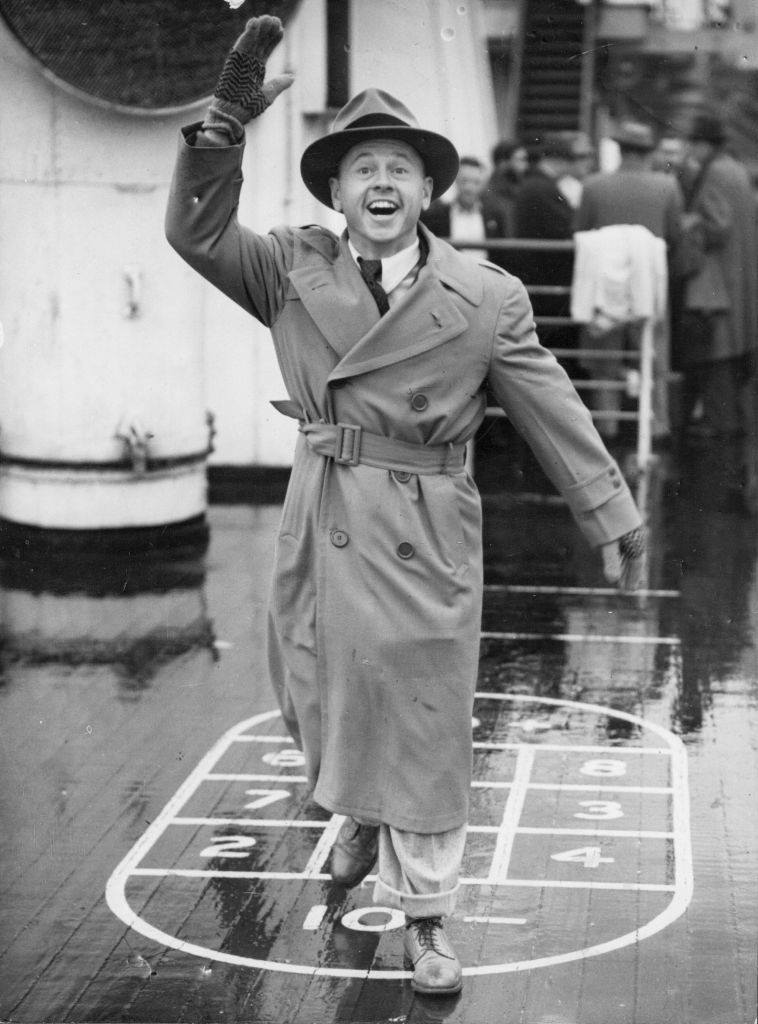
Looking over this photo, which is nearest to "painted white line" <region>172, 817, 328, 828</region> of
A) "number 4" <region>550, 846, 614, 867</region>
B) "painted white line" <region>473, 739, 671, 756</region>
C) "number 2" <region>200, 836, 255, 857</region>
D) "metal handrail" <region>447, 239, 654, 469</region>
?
"number 2" <region>200, 836, 255, 857</region>

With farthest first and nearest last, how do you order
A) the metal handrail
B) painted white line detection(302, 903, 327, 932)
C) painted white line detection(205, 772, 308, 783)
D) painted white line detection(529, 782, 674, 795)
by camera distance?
the metal handrail → painted white line detection(205, 772, 308, 783) → painted white line detection(529, 782, 674, 795) → painted white line detection(302, 903, 327, 932)

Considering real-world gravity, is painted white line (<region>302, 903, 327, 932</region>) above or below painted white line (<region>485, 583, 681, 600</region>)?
below

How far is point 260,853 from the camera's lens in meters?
5.10

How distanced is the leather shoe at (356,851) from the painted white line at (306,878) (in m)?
0.15

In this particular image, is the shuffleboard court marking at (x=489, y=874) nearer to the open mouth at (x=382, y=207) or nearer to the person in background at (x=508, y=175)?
the open mouth at (x=382, y=207)

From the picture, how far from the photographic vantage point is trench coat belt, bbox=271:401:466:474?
429cm

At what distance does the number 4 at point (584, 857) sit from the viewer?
5020 mm

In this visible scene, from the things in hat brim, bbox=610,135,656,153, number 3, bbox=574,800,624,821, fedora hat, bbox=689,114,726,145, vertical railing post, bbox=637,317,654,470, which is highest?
fedora hat, bbox=689,114,726,145

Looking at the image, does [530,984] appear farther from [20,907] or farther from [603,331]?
[603,331]

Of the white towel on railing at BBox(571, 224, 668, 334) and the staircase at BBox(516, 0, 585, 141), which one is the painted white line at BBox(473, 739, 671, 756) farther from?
the staircase at BBox(516, 0, 585, 141)

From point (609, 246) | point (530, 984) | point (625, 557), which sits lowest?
point (530, 984)

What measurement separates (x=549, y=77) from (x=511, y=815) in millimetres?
22855

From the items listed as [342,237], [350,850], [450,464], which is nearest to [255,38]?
[342,237]

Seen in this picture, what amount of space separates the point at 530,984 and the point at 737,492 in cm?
675
